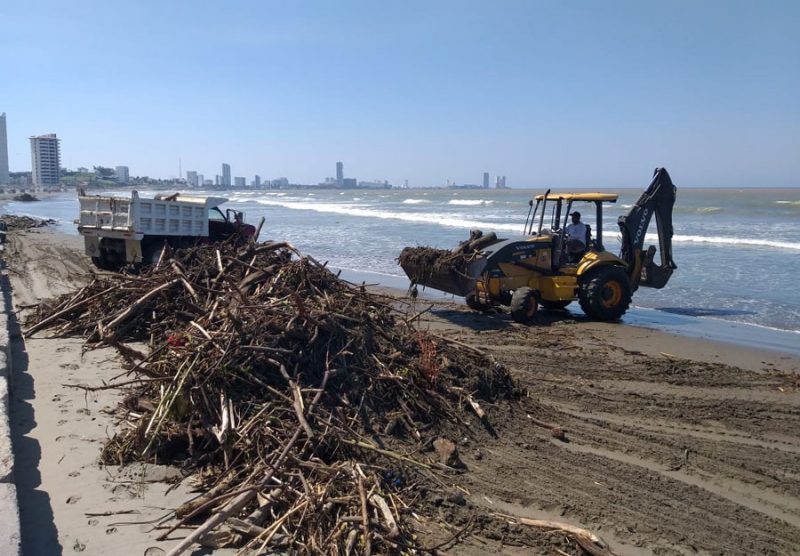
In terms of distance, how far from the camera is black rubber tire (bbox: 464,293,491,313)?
468 inches

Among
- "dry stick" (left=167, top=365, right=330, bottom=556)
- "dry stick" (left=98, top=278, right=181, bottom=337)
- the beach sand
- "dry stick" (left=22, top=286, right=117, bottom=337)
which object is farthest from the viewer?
"dry stick" (left=22, top=286, right=117, bottom=337)

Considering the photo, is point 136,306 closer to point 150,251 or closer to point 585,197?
point 150,251

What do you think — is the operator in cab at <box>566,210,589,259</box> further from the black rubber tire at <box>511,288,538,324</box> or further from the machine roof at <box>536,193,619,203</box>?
the black rubber tire at <box>511,288,538,324</box>

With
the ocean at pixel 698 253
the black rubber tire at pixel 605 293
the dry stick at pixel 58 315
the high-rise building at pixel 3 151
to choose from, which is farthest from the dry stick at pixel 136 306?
the high-rise building at pixel 3 151

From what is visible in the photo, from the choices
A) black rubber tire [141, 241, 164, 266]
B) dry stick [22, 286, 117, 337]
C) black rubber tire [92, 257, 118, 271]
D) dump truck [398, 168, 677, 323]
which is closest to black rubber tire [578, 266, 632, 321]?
dump truck [398, 168, 677, 323]

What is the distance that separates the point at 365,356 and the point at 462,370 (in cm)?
113

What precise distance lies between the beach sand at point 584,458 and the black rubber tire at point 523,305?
1.71m

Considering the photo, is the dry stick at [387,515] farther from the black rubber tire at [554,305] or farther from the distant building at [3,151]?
the distant building at [3,151]

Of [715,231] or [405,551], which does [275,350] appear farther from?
[715,231]

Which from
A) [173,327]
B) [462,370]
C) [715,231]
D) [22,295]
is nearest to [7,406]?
[173,327]

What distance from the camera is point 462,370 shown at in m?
6.66

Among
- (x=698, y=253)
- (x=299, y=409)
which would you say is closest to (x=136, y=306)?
(x=299, y=409)

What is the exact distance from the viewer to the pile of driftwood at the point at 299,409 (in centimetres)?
413

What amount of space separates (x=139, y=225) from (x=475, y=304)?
7.62m
